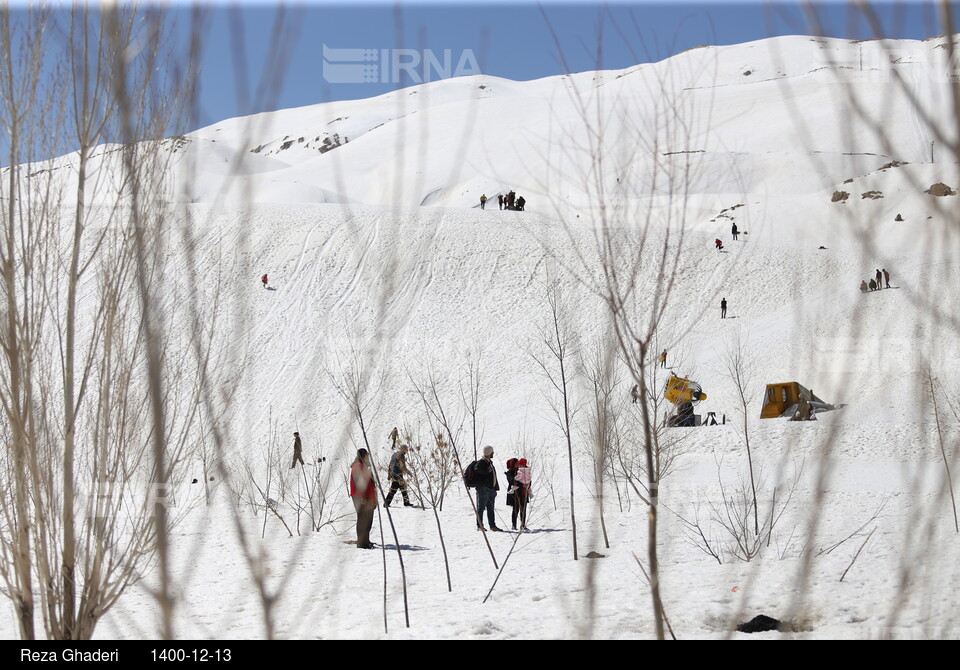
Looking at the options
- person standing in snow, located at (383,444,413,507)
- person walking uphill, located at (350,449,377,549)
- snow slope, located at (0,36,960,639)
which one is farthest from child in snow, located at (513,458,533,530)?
person walking uphill, located at (350,449,377,549)

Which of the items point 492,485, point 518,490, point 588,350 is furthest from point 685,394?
point 492,485

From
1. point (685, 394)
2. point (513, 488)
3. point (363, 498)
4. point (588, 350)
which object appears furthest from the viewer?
point (588, 350)

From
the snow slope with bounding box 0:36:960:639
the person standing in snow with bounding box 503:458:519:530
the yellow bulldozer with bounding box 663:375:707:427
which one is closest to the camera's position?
the snow slope with bounding box 0:36:960:639

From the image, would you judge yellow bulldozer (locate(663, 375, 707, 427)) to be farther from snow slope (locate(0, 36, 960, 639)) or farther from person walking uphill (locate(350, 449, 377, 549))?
person walking uphill (locate(350, 449, 377, 549))

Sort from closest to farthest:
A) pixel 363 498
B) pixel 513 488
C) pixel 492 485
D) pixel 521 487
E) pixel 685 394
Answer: pixel 363 498 → pixel 492 485 → pixel 521 487 → pixel 513 488 → pixel 685 394

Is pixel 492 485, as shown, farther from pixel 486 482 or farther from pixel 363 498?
pixel 363 498

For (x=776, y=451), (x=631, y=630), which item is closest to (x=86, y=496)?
(x=631, y=630)

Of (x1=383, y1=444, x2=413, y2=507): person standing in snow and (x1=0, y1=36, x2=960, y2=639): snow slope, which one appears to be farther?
(x1=383, y1=444, x2=413, y2=507): person standing in snow

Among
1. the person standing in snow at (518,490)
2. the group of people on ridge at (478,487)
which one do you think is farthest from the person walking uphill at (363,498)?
the person standing in snow at (518,490)

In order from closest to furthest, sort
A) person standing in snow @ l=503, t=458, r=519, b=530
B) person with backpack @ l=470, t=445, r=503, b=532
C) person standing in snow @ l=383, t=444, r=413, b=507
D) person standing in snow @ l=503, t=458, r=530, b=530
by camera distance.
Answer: person with backpack @ l=470, t=445, r=503, b=532, person standing in snow @ l=503, t=458, r=530, b=530, person standing in snow @ l=503, t=458, r=519, b=530, person standing in snow @ l=383, t=444, r=413, b=507

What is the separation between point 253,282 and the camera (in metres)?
42.6

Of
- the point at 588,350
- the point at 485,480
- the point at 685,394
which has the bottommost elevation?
the point at 485,480

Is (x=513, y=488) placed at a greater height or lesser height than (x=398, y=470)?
lesser
